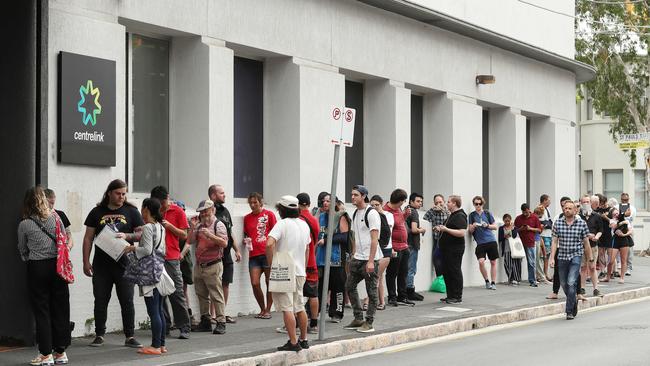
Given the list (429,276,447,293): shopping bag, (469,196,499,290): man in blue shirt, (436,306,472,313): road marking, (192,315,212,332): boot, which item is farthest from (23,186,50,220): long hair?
(469,196,499,290): man in blue shirt

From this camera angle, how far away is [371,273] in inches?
595

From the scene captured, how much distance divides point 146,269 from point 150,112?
4.44m

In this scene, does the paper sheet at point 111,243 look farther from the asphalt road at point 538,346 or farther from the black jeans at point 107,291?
the asphalt road at point 538,346

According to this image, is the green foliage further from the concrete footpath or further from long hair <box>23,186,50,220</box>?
long hair <box>23,186,50,220</box>

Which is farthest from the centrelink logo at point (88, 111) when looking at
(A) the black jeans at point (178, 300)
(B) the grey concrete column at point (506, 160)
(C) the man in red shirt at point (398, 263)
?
(B) the grey concrete column at point (506, 160)

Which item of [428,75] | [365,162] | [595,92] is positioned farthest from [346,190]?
[595,92]

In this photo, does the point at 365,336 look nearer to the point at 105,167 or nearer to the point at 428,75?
the point at 105,167

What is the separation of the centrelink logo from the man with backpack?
3505mm

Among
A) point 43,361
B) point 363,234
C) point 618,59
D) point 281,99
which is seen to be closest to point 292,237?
point 363,234

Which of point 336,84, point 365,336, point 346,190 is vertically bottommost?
point 365,336

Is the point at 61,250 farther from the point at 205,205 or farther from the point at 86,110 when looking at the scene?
the point at 86,110

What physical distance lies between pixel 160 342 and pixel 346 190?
8.81 metres

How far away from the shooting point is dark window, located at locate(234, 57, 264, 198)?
59.3 feet

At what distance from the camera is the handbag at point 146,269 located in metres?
12.5
